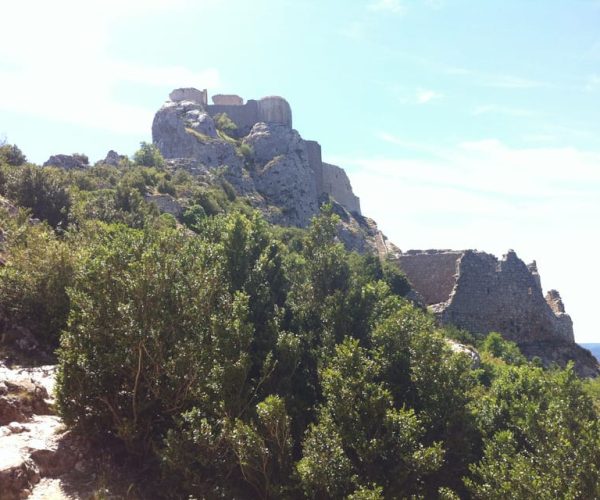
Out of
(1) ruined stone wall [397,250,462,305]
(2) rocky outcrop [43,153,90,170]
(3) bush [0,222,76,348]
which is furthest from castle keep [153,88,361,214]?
(3) bush [0,222,76,348]

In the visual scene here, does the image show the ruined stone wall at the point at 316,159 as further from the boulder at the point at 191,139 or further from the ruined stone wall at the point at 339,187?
the boulder at the point at 191,139

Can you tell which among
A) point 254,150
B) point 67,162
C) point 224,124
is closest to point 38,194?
point 67,162

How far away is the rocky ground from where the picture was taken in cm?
936

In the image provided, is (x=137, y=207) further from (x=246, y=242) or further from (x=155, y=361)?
(x=155, y=361)

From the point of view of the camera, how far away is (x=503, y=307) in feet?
125

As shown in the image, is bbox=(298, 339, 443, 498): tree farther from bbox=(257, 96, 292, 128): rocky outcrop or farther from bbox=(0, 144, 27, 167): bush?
bbox=(257, 96, 292, 128): rocky outcrop

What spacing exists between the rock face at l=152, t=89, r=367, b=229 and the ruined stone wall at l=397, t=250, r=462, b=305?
17570 millimetres

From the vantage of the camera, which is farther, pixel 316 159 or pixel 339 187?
pixel 339 187

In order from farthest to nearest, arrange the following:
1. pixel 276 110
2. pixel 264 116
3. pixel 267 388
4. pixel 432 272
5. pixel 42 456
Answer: pixel 264 116 → pixel 276 110 → pixel 432 272 → pixel 267 388 → pixel 42 456

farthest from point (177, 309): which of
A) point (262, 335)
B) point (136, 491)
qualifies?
point (136, 491)

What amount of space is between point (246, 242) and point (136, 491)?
304 inches

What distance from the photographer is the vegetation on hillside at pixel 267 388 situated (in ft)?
34.0

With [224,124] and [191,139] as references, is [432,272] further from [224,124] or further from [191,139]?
[224,124]

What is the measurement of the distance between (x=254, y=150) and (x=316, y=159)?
33.5ft
